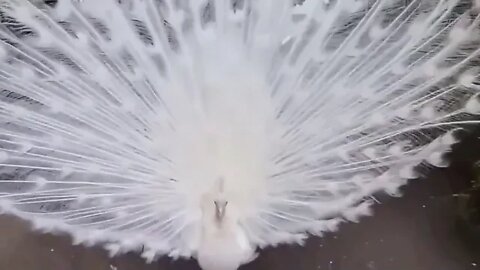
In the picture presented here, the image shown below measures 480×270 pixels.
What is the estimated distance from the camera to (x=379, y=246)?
93 cm

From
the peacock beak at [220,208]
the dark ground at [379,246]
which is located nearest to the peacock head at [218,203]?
the peacock beak at [220,208]

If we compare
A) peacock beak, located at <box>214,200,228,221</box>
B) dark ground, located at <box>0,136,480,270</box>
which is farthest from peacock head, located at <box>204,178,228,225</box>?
dark ground, located at <box>0,136,480,270</box>

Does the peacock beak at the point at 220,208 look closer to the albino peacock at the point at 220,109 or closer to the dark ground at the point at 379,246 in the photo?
the albino peacock at the point at 220,109

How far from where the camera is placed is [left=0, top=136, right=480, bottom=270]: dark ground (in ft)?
2.91

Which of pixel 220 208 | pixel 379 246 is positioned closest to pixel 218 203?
pixel 220 208

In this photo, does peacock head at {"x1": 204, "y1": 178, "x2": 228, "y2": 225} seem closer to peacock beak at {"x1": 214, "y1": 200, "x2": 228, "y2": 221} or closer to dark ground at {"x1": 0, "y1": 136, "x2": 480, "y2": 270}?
peacock beak at {"x1": 214, "y1": 200, "x2": 228, "y2": 221}

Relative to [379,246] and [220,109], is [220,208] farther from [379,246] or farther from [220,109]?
[379,246]

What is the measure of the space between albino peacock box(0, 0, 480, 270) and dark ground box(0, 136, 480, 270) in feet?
0.22

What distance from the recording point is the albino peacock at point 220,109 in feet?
2.18

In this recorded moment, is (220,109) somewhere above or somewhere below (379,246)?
above

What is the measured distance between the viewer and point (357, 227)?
92 cm

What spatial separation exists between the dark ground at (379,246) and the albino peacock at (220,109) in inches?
2.7

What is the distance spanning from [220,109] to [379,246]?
0.35 m

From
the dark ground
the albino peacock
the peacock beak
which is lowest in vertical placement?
the dark ground
